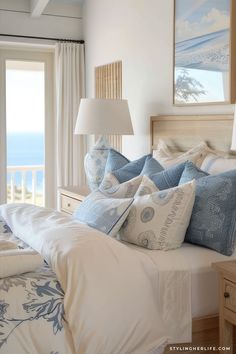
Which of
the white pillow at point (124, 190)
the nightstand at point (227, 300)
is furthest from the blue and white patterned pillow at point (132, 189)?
the nightstand at point (227, 300)

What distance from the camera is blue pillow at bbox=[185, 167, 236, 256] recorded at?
215 centimetres

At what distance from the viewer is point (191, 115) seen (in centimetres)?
323

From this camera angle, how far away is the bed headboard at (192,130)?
2.90 m

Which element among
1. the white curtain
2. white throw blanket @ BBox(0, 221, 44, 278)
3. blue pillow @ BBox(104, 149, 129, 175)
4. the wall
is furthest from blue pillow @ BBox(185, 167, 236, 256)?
the wall

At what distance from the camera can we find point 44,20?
4.90m

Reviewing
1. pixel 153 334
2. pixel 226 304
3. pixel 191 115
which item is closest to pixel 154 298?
pixel 153 334

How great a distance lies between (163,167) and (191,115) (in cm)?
51

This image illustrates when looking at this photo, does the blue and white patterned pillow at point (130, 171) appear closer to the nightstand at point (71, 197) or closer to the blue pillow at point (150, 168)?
the blue pillow at point (150, 168)

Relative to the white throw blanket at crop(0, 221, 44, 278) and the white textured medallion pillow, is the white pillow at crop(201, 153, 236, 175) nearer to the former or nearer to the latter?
the white textured medallion pillow

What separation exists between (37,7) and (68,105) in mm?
1058

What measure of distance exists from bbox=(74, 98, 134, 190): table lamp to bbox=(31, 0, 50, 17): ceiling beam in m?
1.20

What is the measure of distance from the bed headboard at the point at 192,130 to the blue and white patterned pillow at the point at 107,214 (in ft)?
2.98

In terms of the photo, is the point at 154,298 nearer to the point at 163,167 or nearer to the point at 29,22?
the point at 163,167

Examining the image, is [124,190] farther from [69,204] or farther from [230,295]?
[69,204]
